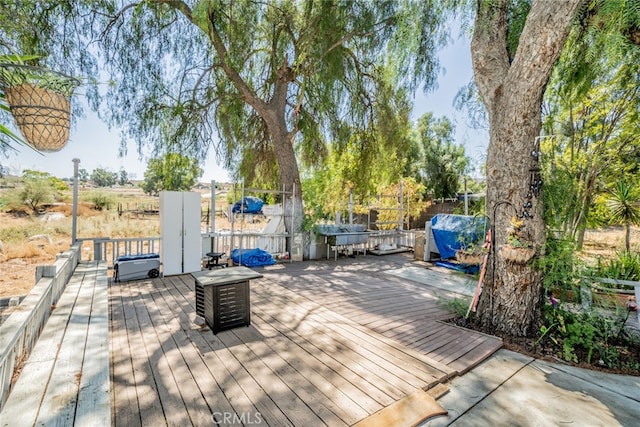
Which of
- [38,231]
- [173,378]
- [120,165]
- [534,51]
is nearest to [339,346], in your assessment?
[173,378]

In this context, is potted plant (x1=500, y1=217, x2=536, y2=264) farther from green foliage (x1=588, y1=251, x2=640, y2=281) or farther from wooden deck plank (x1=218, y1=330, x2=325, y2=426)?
wooden deck plank (x1=218, y1=330, x2=325, y2=426)

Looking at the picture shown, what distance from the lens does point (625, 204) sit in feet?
18.6

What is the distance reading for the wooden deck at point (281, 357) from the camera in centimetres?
198

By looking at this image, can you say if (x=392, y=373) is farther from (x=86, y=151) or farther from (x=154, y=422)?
(x=86, y=151)

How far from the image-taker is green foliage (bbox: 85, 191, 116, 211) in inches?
556

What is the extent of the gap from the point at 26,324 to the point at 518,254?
4286 mm

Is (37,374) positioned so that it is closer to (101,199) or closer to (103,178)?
(101,199)

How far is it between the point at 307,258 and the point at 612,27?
6602 mm

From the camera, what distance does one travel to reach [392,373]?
2461 mm

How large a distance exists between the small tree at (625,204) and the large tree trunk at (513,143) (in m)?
4.12

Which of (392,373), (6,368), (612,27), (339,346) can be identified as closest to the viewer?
(6,368)

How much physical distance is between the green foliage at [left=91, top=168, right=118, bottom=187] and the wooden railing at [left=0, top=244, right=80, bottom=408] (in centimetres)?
1435

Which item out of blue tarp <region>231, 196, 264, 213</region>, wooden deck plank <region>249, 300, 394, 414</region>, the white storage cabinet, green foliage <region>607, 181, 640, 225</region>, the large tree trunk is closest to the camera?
wooden deck plank <region>249, 300, 394, 414</region>

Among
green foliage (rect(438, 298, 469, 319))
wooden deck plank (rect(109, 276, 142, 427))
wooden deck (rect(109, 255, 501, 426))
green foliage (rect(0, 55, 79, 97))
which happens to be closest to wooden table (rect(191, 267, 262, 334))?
wooden deck (rect(109, 255, 501, 426))
